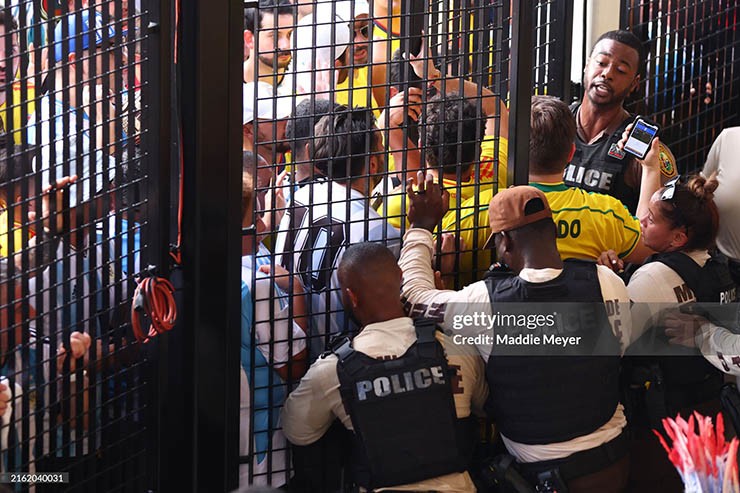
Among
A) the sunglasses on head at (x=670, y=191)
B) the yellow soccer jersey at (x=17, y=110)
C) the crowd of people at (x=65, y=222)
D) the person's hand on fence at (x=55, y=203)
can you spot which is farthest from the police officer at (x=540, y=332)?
the yellow soccer jersey at (x=17, y=110)

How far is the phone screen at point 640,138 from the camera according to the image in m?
3.87

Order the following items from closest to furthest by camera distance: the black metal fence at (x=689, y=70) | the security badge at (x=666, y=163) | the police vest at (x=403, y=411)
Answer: the police vest at (x=403, y=411) → the security badge at (x=666, y=163) → the black metal fence at (x=689, y=70)

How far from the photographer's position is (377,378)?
2.83 meters

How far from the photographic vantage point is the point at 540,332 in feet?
9.66

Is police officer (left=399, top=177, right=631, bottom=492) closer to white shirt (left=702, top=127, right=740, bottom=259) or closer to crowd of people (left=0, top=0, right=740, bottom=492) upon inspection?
crowd of people (left=0, top=0, right=740, bottom=492)

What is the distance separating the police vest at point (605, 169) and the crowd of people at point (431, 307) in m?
0.67

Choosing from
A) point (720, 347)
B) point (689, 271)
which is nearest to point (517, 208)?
point (689, 271)

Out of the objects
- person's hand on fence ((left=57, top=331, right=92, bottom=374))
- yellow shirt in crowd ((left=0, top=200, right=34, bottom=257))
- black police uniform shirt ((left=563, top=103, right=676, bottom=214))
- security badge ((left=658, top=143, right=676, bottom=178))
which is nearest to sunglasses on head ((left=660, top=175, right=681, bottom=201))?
security badge ((left=658, top=143, right=676, bottom=178))

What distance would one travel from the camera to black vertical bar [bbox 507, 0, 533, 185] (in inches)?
124

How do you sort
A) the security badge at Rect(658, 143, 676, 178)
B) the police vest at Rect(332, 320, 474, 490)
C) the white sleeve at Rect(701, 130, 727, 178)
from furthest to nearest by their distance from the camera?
the white sleeve at Rect(701, 130, 727, 178) → the security badge at Rect(658, 143, 676, 178) → the police vest at Rect(332, 320, 474, 490)

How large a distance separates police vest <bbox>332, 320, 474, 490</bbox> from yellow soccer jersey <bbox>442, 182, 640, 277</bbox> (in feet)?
1.43

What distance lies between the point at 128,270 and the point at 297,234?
48cm

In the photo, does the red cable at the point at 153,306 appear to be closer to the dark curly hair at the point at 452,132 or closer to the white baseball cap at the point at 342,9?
the dark curly hair at the point at 452,132

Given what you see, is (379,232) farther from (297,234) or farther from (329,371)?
(329,371)
